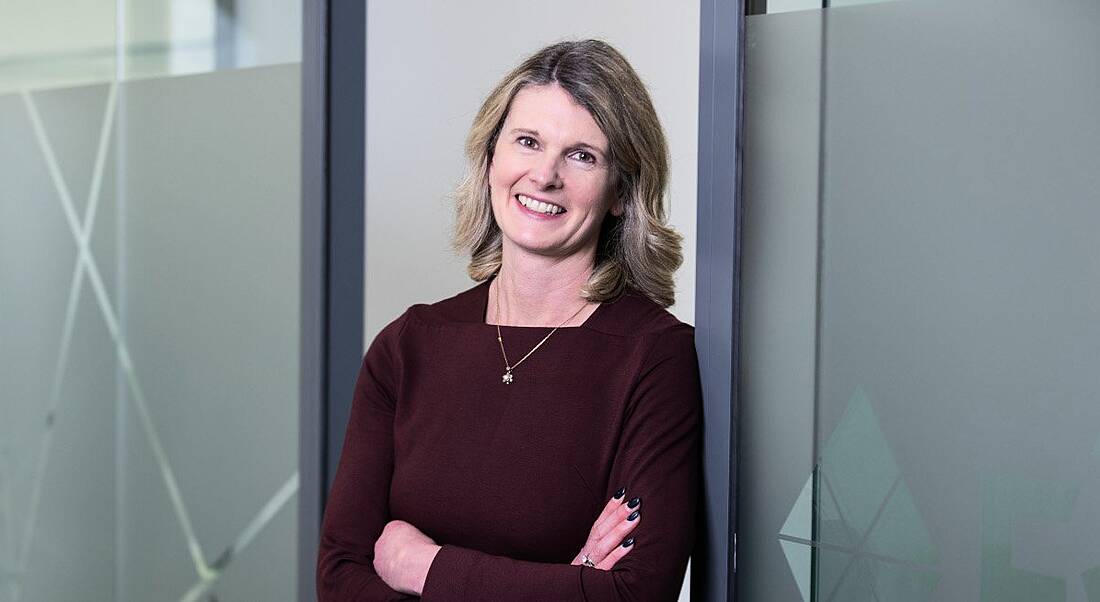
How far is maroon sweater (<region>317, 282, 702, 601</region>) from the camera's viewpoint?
5.21 ft

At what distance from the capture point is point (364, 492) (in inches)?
69.9

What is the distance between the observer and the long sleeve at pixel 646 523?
1.55 metres

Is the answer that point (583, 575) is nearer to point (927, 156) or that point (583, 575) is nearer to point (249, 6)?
point (927, 156)

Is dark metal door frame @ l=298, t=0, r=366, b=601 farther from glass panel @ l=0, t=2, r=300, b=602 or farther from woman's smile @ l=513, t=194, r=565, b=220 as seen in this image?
woman's smile @ l=513, t=194, r=565, b=220

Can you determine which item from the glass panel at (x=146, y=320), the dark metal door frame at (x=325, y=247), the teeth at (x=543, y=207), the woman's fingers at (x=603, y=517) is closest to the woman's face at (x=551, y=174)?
the teeth at (x=543, y=207)

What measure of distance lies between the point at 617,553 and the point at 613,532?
0.09ft

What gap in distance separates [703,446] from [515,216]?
429 mm

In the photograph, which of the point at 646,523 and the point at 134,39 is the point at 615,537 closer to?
the point at 646,523

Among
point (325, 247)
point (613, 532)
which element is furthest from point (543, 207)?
point (325, 247)

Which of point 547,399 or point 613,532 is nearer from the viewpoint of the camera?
point 613,532

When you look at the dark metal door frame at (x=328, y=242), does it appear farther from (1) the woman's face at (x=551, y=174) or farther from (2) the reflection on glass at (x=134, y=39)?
(1) the woman's face at (x=551, y=174)

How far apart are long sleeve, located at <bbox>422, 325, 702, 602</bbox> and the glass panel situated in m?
1.06

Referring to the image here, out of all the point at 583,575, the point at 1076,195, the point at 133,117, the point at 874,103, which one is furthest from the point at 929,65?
the point at 133,117

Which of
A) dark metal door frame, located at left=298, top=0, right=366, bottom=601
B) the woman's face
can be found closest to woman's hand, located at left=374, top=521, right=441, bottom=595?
the woman's face
